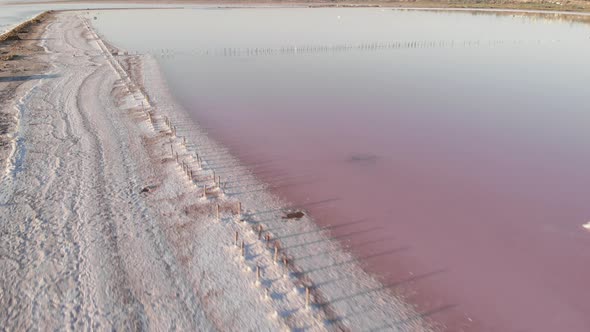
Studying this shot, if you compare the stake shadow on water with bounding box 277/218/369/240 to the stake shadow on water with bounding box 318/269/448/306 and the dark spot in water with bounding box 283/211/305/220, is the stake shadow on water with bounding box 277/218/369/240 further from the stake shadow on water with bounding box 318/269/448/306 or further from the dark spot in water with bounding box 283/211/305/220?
the stake shadow on water with bounding box 318/269/448/306

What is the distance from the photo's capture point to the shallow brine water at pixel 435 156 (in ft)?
31.3

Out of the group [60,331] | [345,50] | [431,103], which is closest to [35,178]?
[60,331]

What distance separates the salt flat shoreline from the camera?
27.1ft

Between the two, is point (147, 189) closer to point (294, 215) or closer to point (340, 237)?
point (294, 215)

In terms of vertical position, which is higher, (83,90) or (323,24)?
(323,24)

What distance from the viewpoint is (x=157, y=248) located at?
10211 mm

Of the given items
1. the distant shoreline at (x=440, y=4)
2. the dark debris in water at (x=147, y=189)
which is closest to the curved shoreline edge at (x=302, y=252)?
the dark debris in water at (x=147, y=189)

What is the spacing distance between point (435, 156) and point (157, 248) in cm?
1125

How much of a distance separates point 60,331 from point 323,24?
190 feet

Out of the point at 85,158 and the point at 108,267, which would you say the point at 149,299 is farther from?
the point at 85,158

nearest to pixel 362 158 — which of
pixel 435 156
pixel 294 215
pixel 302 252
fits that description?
pixel 435 156

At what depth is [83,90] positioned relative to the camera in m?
24.0

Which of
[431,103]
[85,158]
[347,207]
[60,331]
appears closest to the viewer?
[60,331]

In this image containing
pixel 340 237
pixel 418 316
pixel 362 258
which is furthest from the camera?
pixel 340 237
